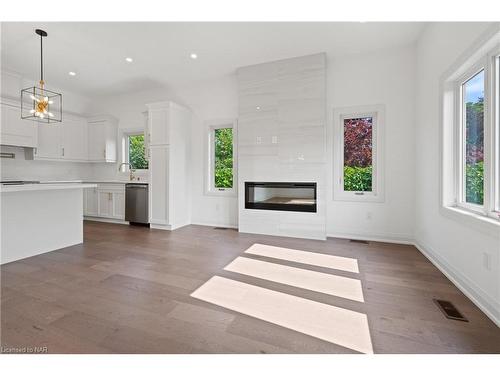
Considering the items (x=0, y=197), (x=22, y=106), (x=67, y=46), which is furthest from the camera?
(x=22, y=106)

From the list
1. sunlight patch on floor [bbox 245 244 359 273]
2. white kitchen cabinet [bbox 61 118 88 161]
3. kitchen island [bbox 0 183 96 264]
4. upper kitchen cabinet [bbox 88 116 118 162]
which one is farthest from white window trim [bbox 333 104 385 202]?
white kitchen cabinet [bbox 61 118 88 161]

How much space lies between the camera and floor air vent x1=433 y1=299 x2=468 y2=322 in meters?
1.73

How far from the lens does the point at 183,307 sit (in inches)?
74.0

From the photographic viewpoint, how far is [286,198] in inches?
165

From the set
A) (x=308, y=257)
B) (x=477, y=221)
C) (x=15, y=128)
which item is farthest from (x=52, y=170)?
(x=477, y=221)

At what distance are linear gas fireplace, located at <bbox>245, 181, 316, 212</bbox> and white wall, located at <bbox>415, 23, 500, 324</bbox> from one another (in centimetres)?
152

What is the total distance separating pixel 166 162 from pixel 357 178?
348cm

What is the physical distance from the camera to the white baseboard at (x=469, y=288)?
1729 millimetres

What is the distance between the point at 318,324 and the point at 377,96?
11.6 ft

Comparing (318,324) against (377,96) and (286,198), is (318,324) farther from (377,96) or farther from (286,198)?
(377,96)

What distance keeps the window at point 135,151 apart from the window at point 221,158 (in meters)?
1.75

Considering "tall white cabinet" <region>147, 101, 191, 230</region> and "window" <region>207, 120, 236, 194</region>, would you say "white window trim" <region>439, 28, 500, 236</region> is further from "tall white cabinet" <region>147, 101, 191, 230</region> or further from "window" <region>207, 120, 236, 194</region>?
"tall white cabinet" <region>147, 101, 191, 230</region>

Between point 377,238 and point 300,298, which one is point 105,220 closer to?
point 300,298
